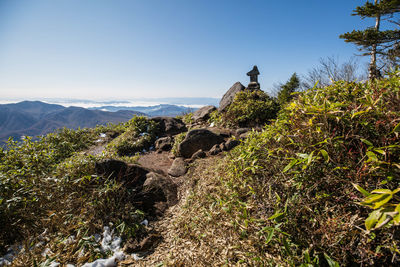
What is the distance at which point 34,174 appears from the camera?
3.21 m

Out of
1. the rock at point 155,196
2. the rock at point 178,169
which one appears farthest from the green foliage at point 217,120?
the rock at point 155,196

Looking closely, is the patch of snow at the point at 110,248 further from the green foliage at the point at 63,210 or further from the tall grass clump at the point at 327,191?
the tall grass clump at the point at 327,191

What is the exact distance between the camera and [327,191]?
5.21ft

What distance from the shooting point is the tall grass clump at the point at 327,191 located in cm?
129

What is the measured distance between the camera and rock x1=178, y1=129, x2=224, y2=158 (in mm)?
5219

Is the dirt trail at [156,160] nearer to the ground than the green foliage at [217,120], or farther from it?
nearer to the ground

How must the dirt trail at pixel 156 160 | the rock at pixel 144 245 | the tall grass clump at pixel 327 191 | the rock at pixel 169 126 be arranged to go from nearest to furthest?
the tall grass clump at pixel 327 191, the rock at pixel 144 245, the dirt trail at pixel 156 160, the rock at pixel 169 126

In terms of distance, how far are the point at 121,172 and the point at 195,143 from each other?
8.19 ft

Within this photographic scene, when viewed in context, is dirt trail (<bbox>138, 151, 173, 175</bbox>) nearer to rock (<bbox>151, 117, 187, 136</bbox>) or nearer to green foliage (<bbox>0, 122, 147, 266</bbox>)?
rock (<bbox>151, 117, 187, 136</bbox>)

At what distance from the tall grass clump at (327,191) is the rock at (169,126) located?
20.4ft

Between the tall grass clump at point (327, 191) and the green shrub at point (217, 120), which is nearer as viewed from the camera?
the tall grass clump at point (327, 191)

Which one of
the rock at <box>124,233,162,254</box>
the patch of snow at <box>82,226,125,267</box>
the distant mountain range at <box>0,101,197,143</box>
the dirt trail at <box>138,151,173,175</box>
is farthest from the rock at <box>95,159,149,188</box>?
the distant mountain range at <box>0,101,197,143</box>

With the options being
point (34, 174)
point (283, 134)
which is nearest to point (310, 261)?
point (283, 134)

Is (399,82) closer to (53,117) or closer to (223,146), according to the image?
(223,146)
